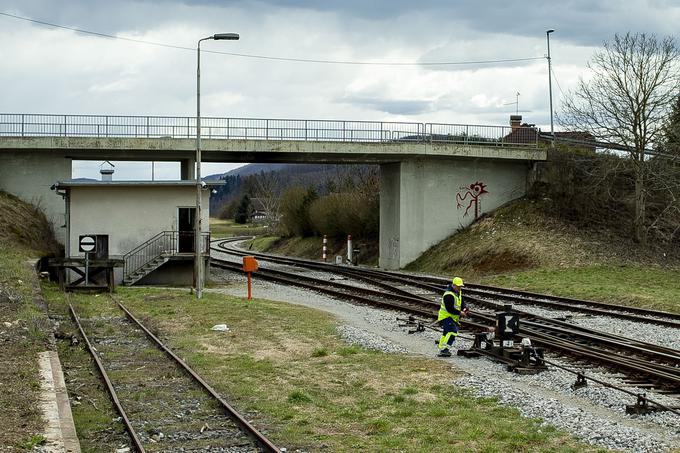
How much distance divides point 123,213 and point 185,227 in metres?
2.53

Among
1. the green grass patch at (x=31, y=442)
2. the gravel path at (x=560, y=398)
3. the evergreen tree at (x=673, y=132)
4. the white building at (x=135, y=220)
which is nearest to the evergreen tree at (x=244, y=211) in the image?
the white building at (x=135, y=220)

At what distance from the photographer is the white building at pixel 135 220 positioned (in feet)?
115

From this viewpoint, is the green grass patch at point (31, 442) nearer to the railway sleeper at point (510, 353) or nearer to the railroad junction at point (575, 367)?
the railroad junction at point (575, 367)

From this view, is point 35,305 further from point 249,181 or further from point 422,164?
point 249,181

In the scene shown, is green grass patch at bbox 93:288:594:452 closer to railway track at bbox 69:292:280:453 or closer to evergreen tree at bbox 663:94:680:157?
railway track at bbox 69:292:280:453

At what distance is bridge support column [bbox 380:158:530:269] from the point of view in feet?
138

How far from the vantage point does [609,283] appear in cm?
3055

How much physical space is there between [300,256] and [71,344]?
43058 millimetres

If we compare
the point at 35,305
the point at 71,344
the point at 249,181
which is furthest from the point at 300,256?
the point at 249,181

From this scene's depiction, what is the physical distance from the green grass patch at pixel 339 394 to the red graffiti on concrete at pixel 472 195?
76.8 ft

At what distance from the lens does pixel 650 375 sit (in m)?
13.1

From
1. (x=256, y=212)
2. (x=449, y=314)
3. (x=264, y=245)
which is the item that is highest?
(x=449, y=314)

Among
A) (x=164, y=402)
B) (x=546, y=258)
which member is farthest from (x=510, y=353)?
(x=546, y=258)

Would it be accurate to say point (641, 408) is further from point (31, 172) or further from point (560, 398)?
point (31, 172)
